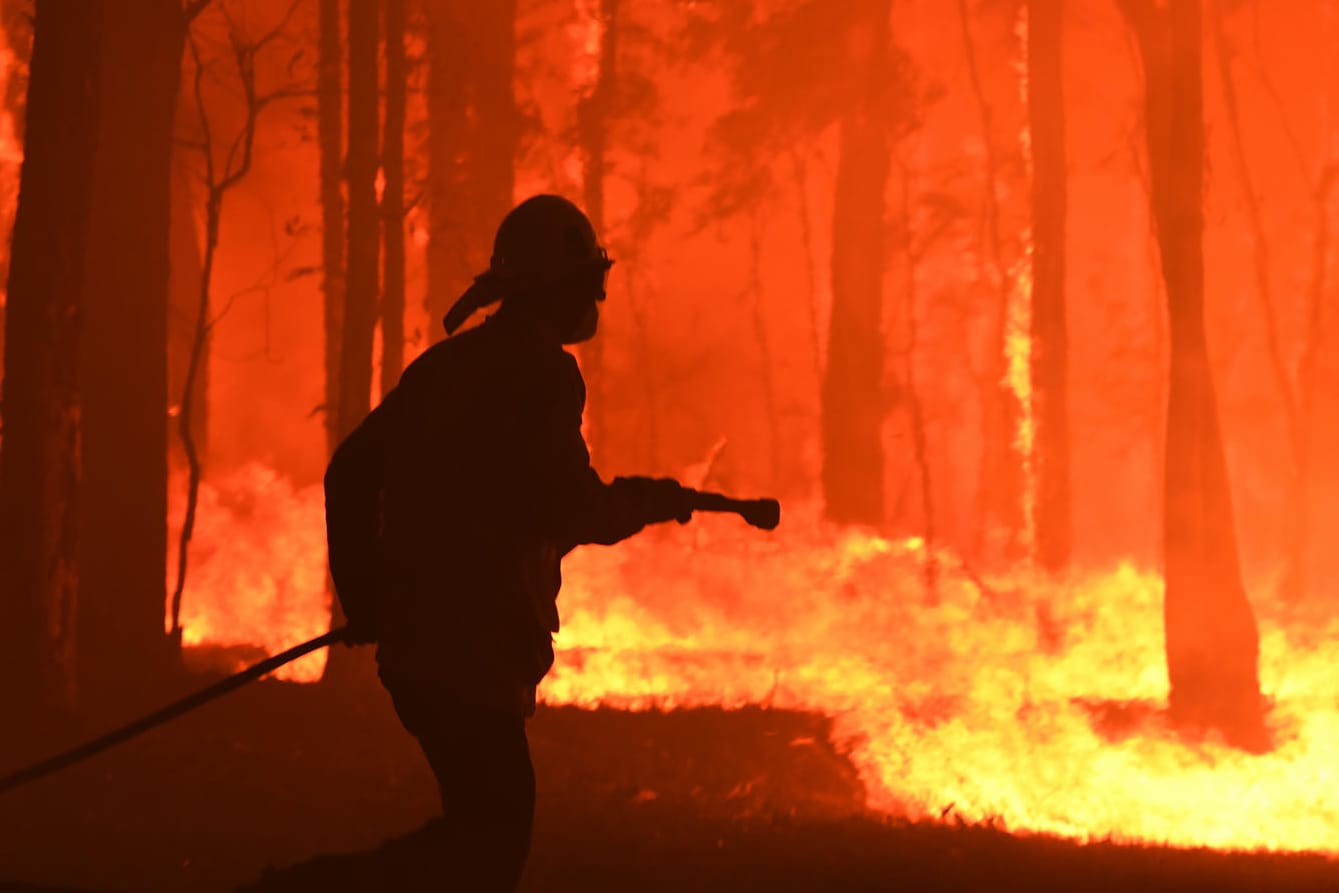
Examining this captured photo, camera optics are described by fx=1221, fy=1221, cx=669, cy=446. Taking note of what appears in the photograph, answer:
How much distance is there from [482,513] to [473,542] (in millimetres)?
72

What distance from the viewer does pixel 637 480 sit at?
9.86ft

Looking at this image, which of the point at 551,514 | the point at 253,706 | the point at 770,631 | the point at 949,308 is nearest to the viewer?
the point at 551,514

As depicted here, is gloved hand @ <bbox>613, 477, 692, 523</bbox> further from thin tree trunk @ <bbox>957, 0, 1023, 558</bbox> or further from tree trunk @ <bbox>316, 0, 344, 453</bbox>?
thin tree trunk @ <bbox>957, 0, 1023, 558</bbox>

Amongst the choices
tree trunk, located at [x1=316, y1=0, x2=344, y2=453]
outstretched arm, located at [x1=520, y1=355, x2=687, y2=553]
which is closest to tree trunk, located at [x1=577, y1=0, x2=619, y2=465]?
tree trunk, located at [x1=316, y1=0, x2=344, y2=453]

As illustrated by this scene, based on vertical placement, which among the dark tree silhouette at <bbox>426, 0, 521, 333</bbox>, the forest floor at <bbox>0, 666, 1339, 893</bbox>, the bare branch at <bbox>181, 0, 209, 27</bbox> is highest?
the dark tree silhouette at <bbox>426, 0, 521, 333</bbox>

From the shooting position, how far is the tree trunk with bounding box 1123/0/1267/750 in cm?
1023

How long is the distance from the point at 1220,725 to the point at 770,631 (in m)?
6.93

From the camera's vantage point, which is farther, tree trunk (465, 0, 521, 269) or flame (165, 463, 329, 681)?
flame (165, 463, 329, 681)

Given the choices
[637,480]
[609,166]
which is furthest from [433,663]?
[609,166]

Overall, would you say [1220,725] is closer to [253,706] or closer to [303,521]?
[253,706]

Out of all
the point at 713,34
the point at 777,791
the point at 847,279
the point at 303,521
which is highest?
the point at 713,34

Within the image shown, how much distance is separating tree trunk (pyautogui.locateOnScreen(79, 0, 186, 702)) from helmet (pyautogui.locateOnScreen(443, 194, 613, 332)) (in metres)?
6.82

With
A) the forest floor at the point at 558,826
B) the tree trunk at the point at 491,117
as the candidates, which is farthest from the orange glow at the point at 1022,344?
the forest floor at the point at 558,826

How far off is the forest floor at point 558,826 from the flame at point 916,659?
98 centimetres
